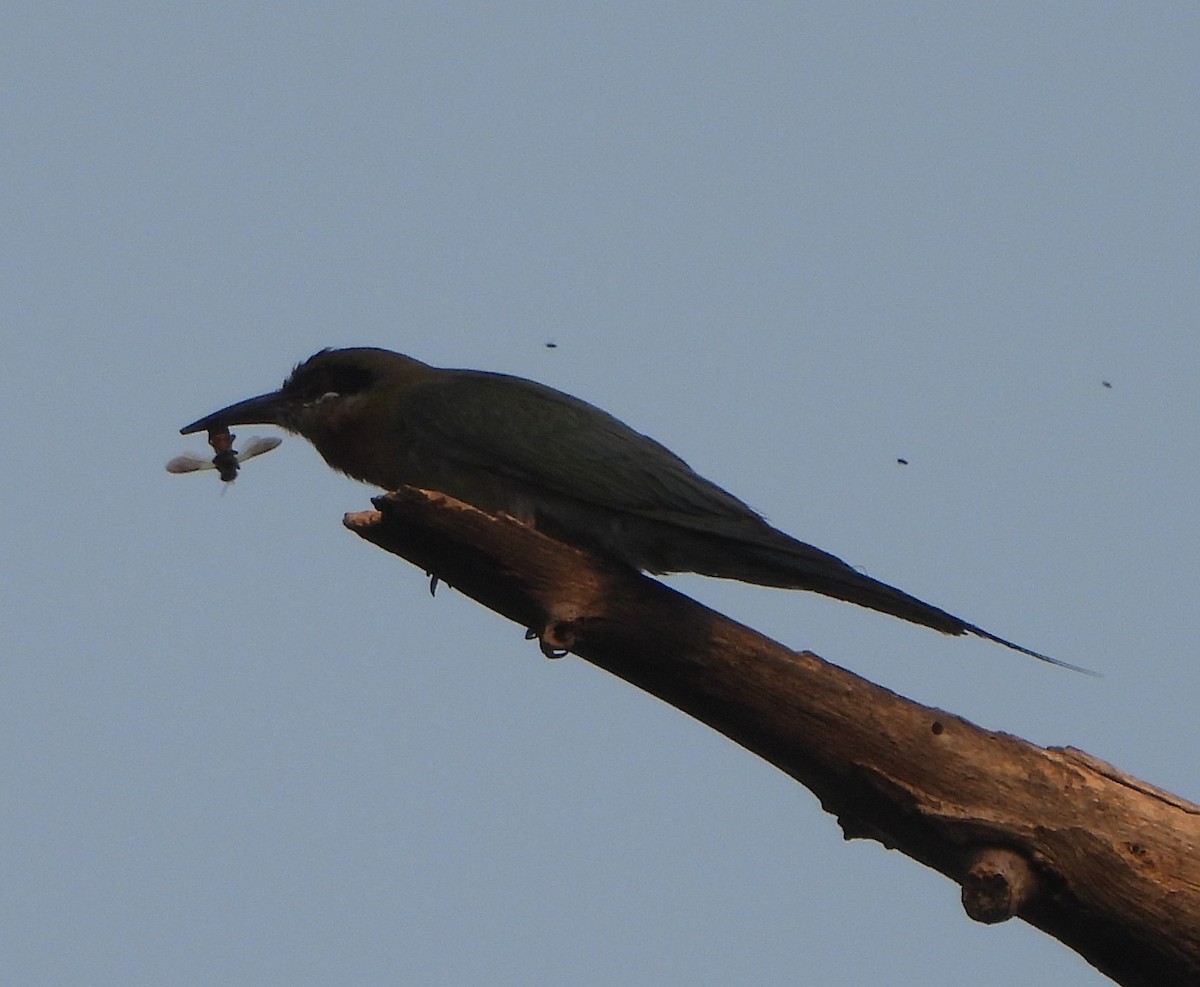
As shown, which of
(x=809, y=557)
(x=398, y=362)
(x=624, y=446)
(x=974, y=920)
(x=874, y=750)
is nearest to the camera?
(x=974, y=920)

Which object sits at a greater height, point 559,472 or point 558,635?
point 559,472

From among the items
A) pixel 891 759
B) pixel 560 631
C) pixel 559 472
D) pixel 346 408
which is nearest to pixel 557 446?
pixel 559 472

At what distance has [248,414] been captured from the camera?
831cm

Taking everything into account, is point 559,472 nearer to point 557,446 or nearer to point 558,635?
Answer: point 557,446

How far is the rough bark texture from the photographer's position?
514 centimetres

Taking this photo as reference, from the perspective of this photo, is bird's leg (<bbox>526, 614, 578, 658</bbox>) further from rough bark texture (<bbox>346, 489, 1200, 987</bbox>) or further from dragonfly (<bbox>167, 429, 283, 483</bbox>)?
dragonfly (<bbox>167, 429, 283, 483</bbox>)

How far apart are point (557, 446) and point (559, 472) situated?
15 cm

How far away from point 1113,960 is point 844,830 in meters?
0.87

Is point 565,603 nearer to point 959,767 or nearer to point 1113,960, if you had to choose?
point 959,767

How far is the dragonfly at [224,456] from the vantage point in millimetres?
8195

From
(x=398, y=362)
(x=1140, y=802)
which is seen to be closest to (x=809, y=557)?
(x=1140, y=802)

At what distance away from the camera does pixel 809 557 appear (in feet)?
20.9

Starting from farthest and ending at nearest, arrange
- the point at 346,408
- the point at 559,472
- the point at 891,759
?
the point at 346,408 < the point at 559,472 < the point at 891,759

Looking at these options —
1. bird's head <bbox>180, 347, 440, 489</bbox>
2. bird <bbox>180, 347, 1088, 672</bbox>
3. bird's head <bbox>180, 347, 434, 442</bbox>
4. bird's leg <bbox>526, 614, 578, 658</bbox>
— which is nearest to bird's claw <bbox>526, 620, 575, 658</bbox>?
bird's leg <bbox>526, 614, 578, 658</bbox>
